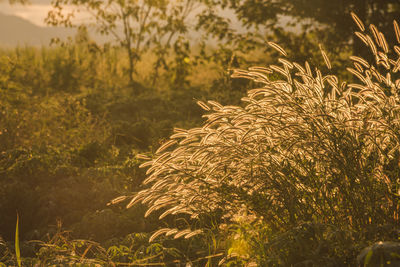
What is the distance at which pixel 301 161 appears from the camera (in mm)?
2850

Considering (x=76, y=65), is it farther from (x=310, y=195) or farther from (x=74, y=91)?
(x=310, y=195)

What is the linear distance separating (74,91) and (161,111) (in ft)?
9.54

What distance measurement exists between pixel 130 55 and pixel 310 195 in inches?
304

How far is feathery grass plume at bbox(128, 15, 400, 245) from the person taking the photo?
8.71 feet

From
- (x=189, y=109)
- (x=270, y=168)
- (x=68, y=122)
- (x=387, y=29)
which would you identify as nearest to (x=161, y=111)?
(x=189, y=109)

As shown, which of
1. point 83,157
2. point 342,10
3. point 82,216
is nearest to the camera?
point 82,216

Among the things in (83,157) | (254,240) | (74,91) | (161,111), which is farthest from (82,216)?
(74,91)

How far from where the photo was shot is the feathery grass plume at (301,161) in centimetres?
266

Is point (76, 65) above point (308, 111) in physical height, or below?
below

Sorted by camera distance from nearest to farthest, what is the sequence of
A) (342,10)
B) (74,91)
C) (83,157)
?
(83,157) → (342,10) → (74,91)

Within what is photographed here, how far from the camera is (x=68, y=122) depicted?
244 inches

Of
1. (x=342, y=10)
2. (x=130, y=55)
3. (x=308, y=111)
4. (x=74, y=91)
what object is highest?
(x=342, y=10)

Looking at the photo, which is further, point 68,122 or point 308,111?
point 68,122

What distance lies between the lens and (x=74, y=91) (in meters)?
9.48
